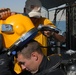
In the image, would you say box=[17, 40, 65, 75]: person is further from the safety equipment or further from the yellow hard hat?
the safety equipment

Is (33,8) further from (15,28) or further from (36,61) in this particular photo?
(36,61)

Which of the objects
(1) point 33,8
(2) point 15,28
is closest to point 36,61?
(2) point 15,28

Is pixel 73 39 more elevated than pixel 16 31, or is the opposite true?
pixel 16 31

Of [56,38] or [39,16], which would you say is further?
[56,38]

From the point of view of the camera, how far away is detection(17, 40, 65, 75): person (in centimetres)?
203

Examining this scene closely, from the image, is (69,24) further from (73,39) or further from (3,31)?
(3,31)

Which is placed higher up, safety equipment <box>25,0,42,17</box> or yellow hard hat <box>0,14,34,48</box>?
safety equipment <box>25,0,42,17</box>

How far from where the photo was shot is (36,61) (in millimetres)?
2074

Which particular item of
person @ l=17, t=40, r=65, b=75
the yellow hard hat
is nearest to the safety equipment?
the yellow hard hat

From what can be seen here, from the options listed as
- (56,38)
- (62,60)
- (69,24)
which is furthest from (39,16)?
(69,24)

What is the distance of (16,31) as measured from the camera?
2.36m

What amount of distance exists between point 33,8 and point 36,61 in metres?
0.66

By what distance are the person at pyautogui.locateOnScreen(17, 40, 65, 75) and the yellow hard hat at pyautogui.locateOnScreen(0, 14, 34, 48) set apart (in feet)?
0.71

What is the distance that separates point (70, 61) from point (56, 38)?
0.82m
